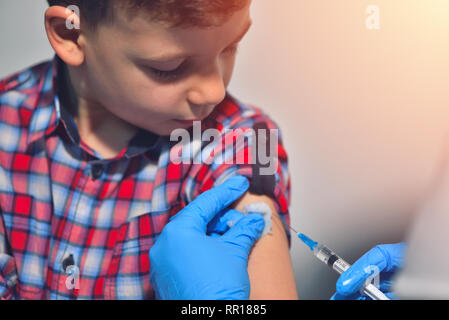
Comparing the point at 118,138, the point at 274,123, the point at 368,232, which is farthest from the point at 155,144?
the point at 368,232

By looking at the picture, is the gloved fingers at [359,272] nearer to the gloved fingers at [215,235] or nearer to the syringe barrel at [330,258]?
the syringe barrel at [330,258]

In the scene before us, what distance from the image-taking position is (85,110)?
1.03 m

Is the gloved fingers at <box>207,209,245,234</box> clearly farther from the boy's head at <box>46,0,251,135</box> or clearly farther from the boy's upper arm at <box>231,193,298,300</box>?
the boy's head at <box>46,0,251,135</box>

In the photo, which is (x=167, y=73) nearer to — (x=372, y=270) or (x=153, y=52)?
(x=153, y=52)

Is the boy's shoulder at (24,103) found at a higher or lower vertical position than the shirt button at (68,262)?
higher

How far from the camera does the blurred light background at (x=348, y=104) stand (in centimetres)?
95

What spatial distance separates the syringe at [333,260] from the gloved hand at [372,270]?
1cm

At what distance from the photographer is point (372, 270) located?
923 mm

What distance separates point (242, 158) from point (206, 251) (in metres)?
0.22

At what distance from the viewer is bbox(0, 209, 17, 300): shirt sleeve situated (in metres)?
1.05

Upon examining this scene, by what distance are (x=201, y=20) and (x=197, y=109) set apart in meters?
0.19

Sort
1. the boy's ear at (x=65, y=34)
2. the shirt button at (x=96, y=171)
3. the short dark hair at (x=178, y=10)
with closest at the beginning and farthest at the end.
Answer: the short dark hair at (x=178, y=10) → the boy's ear at (x=65, y=34) → the shirt button at (x=96, y=171)

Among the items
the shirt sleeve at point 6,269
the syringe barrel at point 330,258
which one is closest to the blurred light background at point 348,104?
the syringe barrel at point 330,258
